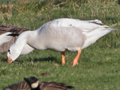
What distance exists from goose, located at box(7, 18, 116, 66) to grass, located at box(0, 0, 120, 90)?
41 cm

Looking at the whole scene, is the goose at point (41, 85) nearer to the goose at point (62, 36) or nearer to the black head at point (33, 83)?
the black head at point (33, 83)

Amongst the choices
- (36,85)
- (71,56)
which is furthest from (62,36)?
(36,85)

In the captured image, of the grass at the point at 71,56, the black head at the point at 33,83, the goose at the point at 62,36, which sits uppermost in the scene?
the black head at the point at 33,83

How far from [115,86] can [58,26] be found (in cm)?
250

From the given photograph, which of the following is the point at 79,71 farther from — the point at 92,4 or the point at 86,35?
the point at 92,4

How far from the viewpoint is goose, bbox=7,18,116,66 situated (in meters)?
8.62

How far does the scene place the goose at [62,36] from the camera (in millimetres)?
8625

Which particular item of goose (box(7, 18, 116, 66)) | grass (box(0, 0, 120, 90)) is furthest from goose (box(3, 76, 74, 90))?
goose (box(7, 18, 116, 66))

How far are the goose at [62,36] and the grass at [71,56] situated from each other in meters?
0.41

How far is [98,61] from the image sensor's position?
9180 mm

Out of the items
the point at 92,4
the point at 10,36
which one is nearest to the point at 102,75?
the point at 10,36

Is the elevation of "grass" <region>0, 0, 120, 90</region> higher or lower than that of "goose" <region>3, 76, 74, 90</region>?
lower

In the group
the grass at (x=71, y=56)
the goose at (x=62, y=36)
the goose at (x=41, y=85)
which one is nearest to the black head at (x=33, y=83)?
the goose at (x=41, y=85)

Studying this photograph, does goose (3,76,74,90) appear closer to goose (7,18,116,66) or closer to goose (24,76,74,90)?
goose (24,76,74,90)
